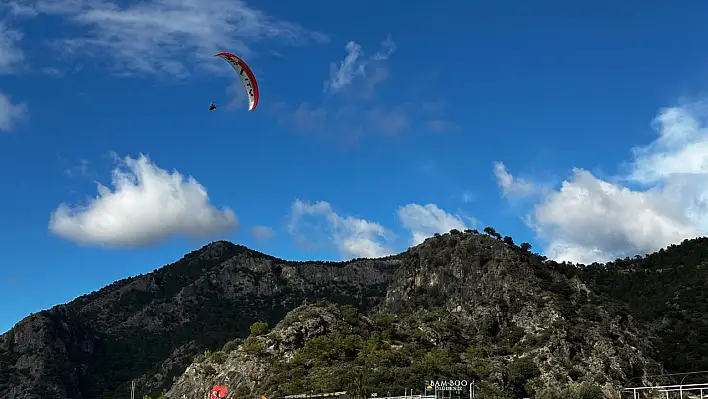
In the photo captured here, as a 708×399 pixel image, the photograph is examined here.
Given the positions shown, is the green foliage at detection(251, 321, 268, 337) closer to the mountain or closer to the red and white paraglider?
the mountain

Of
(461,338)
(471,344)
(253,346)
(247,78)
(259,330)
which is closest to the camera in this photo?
(247,78)

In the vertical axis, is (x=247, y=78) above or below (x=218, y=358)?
above

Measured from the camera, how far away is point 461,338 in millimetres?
119375

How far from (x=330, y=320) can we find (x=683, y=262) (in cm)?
10310

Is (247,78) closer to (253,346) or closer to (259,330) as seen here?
(253,346)

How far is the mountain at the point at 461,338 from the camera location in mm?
95500

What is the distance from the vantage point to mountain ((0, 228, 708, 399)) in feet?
313

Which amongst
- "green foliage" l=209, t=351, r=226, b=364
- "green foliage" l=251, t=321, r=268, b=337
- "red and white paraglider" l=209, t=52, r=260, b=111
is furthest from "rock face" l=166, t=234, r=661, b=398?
"red and white paraglider" l=209, t=52, r=260, b=111

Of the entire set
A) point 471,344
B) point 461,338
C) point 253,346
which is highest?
point 461,338

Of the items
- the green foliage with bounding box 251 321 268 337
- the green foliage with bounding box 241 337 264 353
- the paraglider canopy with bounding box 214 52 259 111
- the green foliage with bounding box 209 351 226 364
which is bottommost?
the green foliage with bounding box 209 351 226 364

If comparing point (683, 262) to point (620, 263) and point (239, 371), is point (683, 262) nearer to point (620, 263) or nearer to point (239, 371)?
point (620, 263)

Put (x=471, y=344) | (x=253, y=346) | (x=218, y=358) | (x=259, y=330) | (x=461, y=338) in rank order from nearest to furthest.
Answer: (x=253, y=346)
(x=218, y=358)
(x=259, y=330)
(x=471, y=344)
(x=461, y=338)

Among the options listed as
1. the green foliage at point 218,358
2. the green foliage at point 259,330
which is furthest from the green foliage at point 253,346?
the green foliage at point 259,330

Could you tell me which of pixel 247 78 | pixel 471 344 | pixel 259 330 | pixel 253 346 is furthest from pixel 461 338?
pixel 247 78
